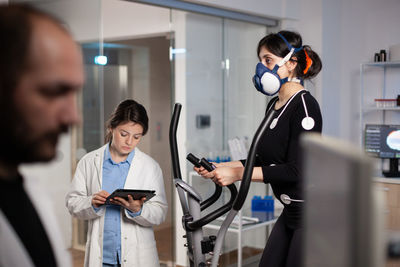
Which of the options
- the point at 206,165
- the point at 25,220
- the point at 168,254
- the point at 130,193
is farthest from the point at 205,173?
the point at 168,254

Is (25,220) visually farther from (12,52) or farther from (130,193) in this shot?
(130,193)

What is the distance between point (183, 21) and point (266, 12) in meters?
0.89

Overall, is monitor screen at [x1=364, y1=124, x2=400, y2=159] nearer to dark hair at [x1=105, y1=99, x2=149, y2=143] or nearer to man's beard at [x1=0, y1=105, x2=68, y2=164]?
dark hair at [x1=105, y1=99, x2=149, y2=143]

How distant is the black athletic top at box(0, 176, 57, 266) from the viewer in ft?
2.43

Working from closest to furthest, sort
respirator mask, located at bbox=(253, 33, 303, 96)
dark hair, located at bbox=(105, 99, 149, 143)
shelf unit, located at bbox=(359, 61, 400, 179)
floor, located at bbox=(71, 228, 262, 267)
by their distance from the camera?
respirator mask, located at bbox=(253, 33, 303, 96)
dark hair, located at bbox=(105, 99, 149, 143)
floor, located at bbox=(71, 228, 262, 267)
shelf unit, located at bbox=(359, 61, 400, 179)

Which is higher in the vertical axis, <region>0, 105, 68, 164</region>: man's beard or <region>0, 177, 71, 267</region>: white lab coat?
<region>0, 105, 68, 164</region>: man's beard

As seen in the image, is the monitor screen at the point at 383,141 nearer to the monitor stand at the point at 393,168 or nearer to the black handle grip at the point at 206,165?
the monitor stand at the point at 393,168

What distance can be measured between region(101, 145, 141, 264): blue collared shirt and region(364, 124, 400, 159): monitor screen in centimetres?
286

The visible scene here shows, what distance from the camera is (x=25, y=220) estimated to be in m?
0.76

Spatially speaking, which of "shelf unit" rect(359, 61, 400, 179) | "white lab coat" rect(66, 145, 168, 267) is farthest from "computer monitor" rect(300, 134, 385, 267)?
"shelf unit" rect(359, 61, 400, 179)

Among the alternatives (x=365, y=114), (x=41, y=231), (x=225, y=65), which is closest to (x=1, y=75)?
(x=41, y=231)

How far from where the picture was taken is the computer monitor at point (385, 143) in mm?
4391

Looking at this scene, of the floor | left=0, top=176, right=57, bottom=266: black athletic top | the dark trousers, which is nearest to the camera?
left=0, top=176, right=57, bottom=266: black athletic top

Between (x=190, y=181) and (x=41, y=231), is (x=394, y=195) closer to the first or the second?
(x=190, y=181)
